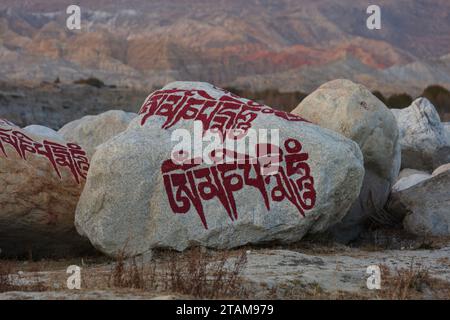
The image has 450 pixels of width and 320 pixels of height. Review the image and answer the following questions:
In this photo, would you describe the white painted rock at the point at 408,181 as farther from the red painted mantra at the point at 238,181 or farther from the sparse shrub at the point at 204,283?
the sparse shrub at the point at 204,283

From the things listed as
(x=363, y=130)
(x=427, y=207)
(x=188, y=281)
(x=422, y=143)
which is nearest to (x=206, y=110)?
→ (x=363, y=130)

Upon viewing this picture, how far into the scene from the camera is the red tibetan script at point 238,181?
11617mm

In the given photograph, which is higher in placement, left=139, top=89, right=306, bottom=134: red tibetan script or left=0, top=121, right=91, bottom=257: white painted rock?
left=139, top=89, right=306, bottom=134: red tibetan script

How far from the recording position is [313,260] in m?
10.7

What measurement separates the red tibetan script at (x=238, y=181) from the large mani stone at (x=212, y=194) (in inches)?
0.5

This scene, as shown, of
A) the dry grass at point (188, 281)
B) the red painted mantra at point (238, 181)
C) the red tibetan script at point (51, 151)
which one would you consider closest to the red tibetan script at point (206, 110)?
the red painted mantra at point (238, 181)

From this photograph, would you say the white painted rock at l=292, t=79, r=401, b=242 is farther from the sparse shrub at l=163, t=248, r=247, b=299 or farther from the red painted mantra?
the sparse shrub at l=163, t=248, r=247, b=299

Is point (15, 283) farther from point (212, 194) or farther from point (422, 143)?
point (422, 143)

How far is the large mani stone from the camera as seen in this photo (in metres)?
11.6

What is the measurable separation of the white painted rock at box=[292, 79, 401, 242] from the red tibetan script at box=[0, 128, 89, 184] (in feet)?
10.2

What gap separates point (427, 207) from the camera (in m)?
13.5

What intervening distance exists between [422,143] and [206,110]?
897 cm

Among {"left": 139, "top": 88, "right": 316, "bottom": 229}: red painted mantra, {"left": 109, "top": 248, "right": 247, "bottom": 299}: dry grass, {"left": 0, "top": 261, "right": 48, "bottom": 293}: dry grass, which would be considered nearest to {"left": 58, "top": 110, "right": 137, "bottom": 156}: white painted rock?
{"left": 139, "top": 88, "right": 316, "bottom": 229}: red painted mantra
